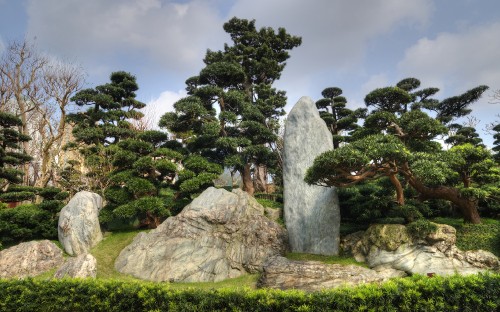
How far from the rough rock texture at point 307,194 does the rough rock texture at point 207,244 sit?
90 centimetres

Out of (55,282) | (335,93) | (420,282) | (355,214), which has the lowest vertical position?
(55,282)

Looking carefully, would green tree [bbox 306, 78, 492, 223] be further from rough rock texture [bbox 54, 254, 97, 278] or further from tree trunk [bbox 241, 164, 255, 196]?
rough rock texture [bbox 54, 254, 97, 278]

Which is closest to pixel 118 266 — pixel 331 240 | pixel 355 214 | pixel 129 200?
pixel 129 200

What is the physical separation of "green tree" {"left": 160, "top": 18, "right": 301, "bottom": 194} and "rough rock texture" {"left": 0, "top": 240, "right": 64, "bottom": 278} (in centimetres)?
816

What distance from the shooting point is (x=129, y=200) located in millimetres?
15422

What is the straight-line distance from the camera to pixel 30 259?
1241cm

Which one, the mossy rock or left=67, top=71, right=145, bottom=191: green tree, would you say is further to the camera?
left=67, top=71, right=145, bottom=191: green tree

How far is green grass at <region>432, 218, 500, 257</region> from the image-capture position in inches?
431


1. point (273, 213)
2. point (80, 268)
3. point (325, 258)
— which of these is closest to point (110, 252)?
point (80, 268)

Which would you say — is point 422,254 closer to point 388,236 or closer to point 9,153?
point 388,236

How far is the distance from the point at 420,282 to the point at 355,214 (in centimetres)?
868

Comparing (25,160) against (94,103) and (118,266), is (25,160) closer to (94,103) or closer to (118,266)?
(94,103)

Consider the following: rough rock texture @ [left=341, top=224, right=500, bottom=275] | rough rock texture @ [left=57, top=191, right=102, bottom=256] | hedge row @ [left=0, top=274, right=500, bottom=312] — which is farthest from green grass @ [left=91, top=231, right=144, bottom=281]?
rough rock texture @ [left=341, top=224, right=500, bottom=275]

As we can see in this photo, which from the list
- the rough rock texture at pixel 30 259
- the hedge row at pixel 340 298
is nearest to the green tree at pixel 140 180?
the rough rock texture at pixel 30 259
